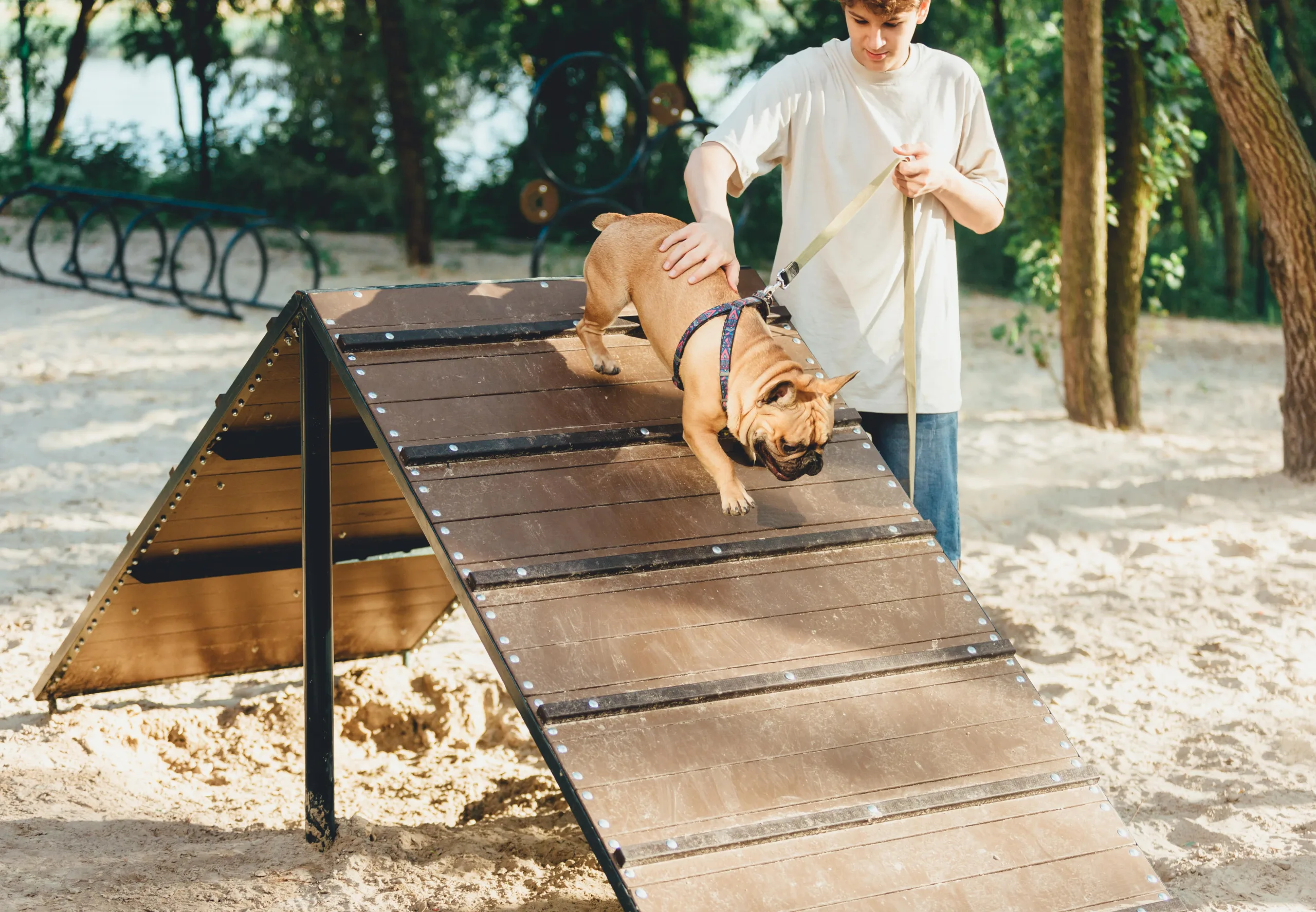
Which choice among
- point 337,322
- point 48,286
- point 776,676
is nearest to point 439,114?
point 48,286

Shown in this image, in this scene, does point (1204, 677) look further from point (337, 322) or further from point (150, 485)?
point (150, 485)

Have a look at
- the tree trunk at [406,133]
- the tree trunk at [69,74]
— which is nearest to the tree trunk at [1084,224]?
the tree trunk at [406,133]

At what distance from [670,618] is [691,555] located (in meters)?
A: 0.18

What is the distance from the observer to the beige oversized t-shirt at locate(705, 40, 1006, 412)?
3.20m

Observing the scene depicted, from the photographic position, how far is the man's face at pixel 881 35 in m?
3.00

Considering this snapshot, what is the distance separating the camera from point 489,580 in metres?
2.62

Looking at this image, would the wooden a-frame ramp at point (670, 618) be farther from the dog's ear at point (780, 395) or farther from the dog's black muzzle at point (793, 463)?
the dog's ear at point (780, 395)

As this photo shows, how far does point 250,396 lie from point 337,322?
0.42m

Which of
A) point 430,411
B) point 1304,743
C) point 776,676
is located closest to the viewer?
point 776,676

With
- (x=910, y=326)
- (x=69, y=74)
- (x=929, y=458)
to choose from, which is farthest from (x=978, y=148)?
(x=69, y=74)

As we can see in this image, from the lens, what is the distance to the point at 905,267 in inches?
126

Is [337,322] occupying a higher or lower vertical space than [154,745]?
higher

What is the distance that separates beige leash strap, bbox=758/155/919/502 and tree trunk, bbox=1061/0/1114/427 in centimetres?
568

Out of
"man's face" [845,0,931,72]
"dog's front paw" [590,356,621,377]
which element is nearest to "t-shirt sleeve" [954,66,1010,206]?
"man's face" [845,0,931,72]
